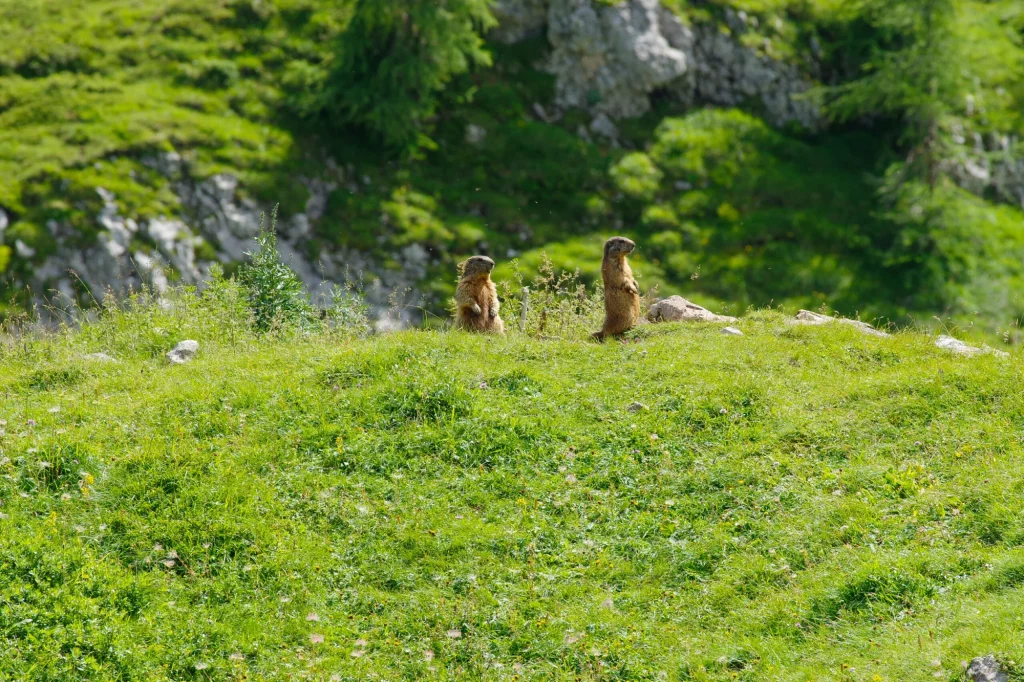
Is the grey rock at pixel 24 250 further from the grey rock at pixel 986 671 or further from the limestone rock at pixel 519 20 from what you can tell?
the grey rock at pixel 986 671

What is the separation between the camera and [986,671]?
7258mm

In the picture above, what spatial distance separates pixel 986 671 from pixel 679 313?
960 centimetres

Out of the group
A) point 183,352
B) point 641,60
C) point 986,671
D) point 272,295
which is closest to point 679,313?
point 272,295

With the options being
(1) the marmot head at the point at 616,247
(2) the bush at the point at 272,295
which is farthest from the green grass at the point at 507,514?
(1) the marmot head at the point at 616,247

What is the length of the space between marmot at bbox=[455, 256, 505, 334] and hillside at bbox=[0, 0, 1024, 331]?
10540mm

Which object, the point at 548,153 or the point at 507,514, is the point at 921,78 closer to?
the point at 548,153

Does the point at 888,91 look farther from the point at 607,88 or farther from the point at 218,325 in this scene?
the point at 218,325

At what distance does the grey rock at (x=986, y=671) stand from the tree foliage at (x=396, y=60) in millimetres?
23946

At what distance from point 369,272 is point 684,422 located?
54.5ft

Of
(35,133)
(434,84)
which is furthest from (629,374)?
(35,133)

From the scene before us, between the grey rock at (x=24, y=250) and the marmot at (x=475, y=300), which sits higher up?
the marmot at (x=475, y=300)

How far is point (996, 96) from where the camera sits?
115 feet

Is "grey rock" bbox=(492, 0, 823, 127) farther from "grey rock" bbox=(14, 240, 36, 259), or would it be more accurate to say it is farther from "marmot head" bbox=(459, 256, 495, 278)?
"marmot head" bbox=(459, 256, 495, 278)

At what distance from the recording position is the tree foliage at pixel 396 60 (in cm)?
2844
